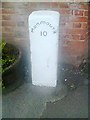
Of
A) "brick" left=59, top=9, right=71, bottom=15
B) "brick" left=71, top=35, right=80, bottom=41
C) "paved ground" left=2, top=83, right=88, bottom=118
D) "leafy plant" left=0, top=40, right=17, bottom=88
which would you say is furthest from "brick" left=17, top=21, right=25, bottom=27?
"paved ground" left=2, top=83, right=88, bottom=118

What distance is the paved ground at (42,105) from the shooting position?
3.70m

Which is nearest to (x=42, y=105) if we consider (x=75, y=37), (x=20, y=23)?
(x=75, y=37)

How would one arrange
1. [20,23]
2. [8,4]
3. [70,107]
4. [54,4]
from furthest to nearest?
1. [20,23]
2. [8,4]
3. [54,4]
4. [70,107]

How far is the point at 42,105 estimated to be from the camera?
386cm

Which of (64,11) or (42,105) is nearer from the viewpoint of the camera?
(42,105)

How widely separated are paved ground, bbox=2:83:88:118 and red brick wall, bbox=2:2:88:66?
2.12 ft

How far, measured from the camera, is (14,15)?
429 cm

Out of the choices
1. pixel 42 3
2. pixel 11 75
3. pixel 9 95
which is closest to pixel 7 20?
pixel 42 3

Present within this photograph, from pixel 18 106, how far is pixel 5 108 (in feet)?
0.60

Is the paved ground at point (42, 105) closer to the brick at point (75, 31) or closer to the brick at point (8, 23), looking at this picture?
the brick at point (75, 31)

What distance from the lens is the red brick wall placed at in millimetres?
4125

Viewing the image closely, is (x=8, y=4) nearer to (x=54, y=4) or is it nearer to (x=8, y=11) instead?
(x=8, y=11)

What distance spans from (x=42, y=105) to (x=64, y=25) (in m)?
1.29

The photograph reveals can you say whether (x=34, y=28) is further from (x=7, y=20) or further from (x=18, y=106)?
(x=18, y=106)
